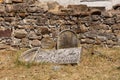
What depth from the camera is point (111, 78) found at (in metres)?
4.87

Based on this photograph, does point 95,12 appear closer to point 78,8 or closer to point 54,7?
point 78,8

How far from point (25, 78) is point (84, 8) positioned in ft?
9.11

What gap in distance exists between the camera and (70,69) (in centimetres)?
537

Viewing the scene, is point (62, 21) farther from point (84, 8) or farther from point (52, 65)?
point (52, 65)

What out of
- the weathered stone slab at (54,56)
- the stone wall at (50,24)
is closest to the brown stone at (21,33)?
the stone wall at (50,24)

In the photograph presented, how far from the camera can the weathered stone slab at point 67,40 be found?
6.82 meters

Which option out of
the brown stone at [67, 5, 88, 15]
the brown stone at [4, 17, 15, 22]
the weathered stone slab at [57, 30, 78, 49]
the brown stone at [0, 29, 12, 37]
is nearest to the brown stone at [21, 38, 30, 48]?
the brown stone at [0, 29, 12, 37]

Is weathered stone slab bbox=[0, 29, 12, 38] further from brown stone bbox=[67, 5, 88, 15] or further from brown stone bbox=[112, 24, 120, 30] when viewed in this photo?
brown stone bbox=[112, 24, 120, 30]

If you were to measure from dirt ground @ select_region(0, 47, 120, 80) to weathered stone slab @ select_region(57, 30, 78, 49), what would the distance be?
584mm

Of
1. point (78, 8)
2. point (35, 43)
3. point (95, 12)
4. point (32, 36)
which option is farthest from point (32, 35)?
point (95, 12)

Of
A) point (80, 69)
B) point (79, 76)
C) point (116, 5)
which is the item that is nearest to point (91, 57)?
point (80, 69)

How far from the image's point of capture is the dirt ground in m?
4.98

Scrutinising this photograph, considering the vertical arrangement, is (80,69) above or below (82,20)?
below

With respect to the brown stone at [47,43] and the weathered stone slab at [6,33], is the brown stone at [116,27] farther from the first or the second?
the weathered stone slab at [6,33]
